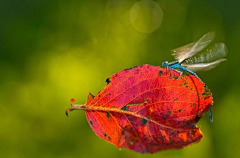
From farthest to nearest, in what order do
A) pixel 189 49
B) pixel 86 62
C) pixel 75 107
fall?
pixel 86 62, pixel 189 49, pixel 75 107

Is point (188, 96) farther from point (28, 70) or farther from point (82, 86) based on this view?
point (28, 70)

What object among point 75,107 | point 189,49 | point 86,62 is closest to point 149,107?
point 75,107

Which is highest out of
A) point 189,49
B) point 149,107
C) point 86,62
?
point 86,62

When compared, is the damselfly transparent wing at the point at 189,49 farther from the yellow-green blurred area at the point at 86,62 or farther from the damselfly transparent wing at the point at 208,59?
the yellow-green blurred area at the point at 86,62

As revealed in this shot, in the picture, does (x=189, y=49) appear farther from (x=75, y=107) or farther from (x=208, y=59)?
(x=75, y=107)

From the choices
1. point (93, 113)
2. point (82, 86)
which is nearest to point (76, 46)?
point (82, 86)
